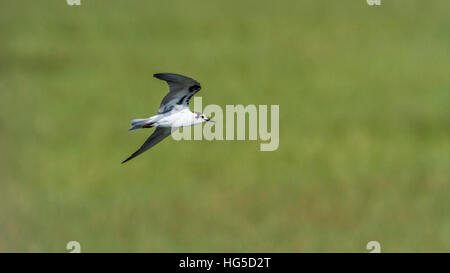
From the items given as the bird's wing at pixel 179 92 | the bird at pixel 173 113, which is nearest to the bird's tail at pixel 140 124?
the bird at pixel 173 113

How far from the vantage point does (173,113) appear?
418 inches

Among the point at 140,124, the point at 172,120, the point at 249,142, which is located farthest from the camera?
the point at 249,142

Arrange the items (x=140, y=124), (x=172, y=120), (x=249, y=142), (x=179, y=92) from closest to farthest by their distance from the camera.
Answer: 1. (x=140, y=124)
2. (x=172, y=120)
3. (x=179, y=92)
4. (x=249, y=142)

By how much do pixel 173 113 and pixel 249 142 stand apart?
857 inches

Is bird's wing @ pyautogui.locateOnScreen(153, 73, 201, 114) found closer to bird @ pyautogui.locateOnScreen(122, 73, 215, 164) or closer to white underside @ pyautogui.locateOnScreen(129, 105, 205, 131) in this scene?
bird @ pyautogui.locateOnScreen(122, 73, 215, 164)

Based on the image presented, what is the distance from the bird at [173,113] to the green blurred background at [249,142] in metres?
14.7

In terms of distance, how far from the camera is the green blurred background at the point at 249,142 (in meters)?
27.6

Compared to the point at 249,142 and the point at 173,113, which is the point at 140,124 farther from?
the point at 249,142

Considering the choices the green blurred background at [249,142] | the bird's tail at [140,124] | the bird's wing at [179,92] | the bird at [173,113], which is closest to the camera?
the bird's tail at [140,124]

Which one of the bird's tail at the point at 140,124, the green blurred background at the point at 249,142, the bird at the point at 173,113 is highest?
the green blurred background at the point at 249,142

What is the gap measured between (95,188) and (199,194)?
10.3ft

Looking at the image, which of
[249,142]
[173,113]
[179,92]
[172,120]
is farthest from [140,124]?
[249,142]

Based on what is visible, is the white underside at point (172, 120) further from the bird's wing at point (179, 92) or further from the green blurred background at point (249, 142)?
the green blurred background at point (249, 142)
